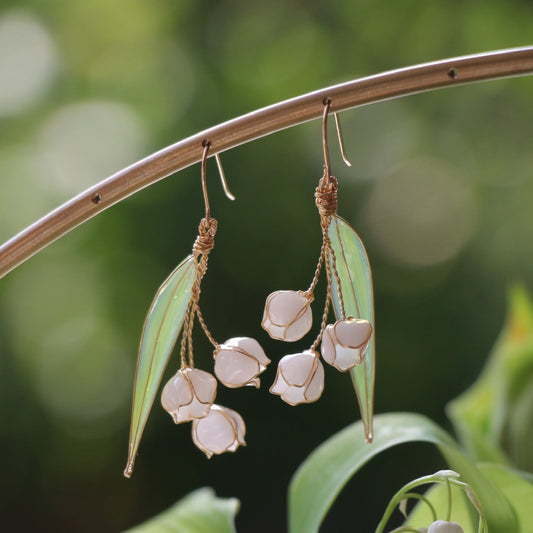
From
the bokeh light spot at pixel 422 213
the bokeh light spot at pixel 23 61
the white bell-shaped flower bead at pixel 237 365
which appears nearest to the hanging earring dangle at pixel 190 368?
the white bell-shaped flower bead at pixel 237 365

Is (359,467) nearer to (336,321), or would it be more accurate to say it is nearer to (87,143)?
(336,321)

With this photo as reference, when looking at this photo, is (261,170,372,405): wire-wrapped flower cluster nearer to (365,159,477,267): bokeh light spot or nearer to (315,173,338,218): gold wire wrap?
(315,173,338,218): gold wire wrap

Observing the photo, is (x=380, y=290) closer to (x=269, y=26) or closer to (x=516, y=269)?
(x=516, y=269)

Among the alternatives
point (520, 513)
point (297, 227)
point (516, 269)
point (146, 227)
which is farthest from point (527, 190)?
point (520, 513)

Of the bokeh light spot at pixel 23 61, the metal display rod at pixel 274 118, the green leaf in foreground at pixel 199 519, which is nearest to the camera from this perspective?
the metal display rod at pixel 274 118

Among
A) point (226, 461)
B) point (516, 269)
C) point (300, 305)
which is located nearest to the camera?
point (300, 305)

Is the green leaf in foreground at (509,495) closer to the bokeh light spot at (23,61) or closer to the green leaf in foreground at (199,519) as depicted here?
the green leaf in foreground at (199,519)

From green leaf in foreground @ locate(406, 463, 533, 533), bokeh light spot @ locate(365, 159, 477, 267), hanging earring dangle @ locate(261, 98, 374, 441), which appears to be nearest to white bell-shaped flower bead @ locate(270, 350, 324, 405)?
hanging earring dangle @ locate(261, 98, 374, 441)
